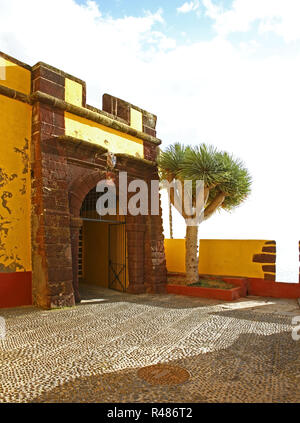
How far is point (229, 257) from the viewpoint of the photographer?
10.6 metres

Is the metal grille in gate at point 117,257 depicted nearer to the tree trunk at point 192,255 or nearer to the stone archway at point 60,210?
the stone archway at point 60,210

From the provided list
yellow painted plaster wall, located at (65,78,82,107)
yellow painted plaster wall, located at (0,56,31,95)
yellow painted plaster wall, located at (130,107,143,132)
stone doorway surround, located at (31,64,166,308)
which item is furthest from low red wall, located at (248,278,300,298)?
yellow painted plaster wall, located at (0,56,31,95)

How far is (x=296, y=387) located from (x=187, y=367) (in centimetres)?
124

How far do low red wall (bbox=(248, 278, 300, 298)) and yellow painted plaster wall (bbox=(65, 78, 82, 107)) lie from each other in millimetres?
7670

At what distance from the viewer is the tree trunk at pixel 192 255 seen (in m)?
9.98

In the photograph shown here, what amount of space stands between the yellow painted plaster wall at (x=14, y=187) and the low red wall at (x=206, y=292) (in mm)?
Result: 4641

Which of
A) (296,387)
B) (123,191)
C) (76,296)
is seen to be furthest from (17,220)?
(296,387)

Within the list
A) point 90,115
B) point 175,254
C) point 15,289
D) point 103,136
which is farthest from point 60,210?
point 175,254

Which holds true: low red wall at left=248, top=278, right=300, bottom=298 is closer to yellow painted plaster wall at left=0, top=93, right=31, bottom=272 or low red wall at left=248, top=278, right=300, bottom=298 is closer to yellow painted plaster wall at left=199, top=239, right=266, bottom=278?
yellow painted plaster wall at left=199, top=239, right=266, bottom=278

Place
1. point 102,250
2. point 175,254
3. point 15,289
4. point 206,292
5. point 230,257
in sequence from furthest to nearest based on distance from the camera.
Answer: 1. point 175,254
2. point 102,250
3. point 230,257
4. point 206,292
5. point 15,289

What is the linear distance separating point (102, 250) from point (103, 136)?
15.1 ft

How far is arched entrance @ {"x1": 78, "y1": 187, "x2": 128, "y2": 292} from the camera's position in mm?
10797

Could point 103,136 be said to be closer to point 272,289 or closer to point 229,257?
point 229,257

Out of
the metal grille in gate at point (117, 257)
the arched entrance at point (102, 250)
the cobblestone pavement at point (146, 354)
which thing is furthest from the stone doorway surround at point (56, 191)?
the metal grille in gate at point (117, 257)
